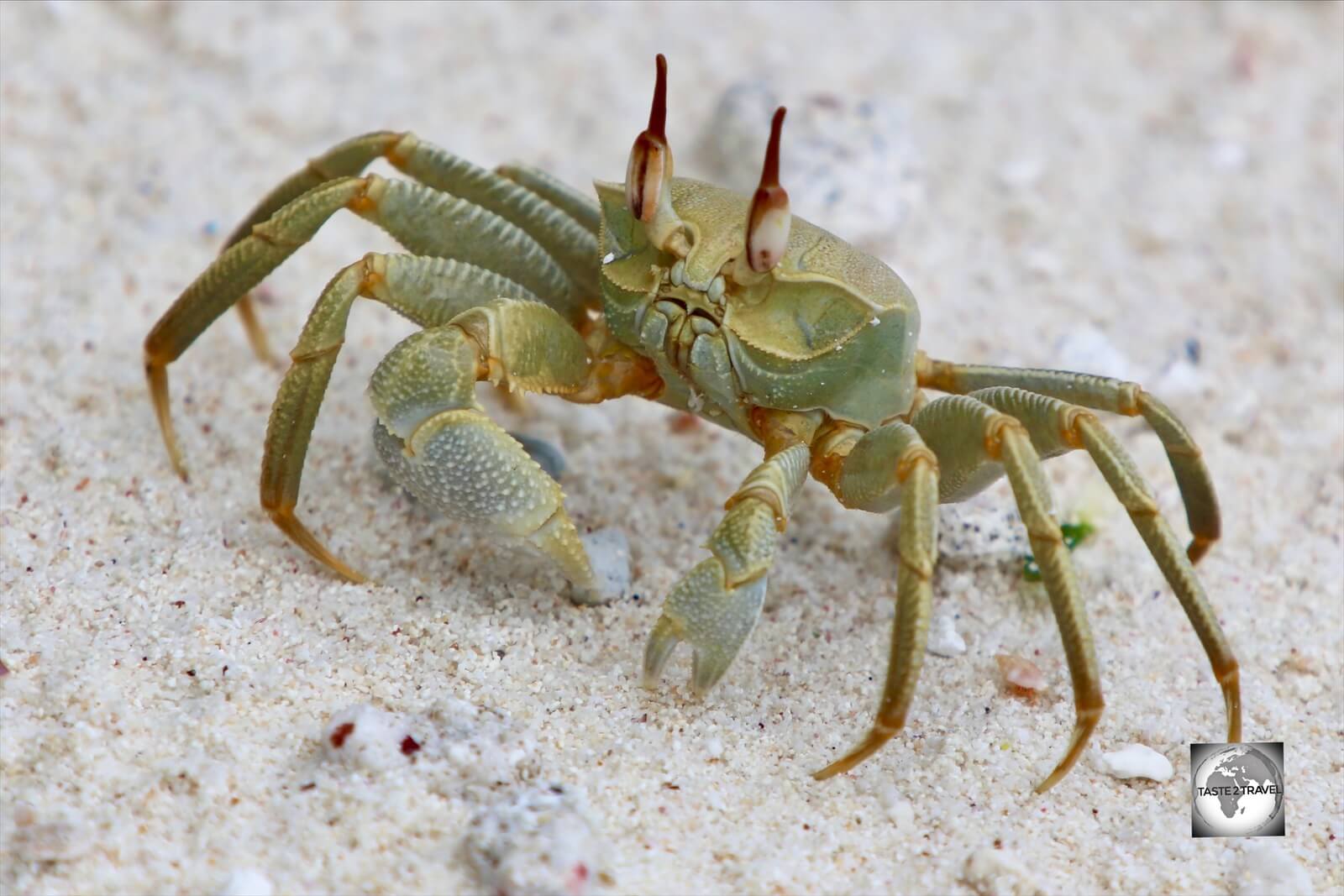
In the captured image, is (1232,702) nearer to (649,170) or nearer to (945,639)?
(945,639)

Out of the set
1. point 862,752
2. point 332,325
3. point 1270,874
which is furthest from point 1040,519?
point 332,325

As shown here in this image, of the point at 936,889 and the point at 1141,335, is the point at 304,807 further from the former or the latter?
the point at 1141,335

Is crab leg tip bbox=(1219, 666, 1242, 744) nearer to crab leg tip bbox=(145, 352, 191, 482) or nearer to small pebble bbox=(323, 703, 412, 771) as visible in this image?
small pebble bbox=(323, 703, 412, 771)

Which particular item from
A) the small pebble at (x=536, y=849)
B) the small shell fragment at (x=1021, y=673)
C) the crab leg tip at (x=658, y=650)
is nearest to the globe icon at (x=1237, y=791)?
the small shell fragment at (x=1021, y=673)

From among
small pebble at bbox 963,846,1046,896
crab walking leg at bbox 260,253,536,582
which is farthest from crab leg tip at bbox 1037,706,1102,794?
crab walking leg at bbox 260,253,536,582

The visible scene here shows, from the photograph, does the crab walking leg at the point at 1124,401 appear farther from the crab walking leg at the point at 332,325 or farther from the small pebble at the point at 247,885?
the small pebble at the point at 247,885

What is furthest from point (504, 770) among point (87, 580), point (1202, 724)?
point (1202, 724)
